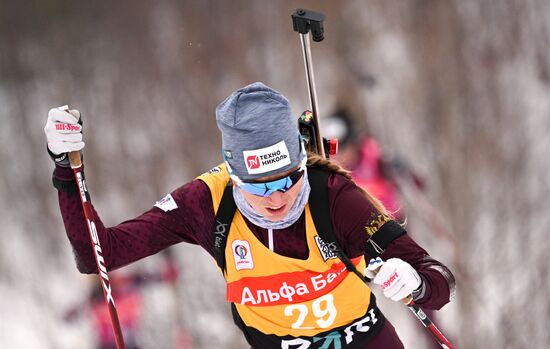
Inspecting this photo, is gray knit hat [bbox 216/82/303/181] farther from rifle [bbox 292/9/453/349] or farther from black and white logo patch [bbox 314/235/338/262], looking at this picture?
rifle [bbox 292/9/453/349]

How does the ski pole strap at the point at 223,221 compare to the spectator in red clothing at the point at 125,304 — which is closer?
the ski pole strap at the point at 223,221

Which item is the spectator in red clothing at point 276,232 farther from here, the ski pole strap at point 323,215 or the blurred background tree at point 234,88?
the blurred background tree at point 234,88

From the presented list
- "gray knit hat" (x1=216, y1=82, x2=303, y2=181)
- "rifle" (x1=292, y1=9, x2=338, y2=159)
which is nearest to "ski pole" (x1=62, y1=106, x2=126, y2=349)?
"gray knit hat" (x1=216, y1=82, x2=303, y2=181)

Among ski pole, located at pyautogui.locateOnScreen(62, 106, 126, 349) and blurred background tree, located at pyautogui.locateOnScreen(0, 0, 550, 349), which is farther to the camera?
Result: blurred background tree, located at pyautogui.locateOnScreen(0, 0, 550, 349)

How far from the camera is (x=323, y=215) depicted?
2.50 m

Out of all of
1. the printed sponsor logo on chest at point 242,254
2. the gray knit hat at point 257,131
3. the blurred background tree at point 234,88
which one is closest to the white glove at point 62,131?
the gray knit hat at point 257,131

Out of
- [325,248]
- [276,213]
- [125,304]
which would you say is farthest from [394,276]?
[125,304]

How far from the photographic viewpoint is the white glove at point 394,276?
2316 mm

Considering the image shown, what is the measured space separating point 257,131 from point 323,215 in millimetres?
326

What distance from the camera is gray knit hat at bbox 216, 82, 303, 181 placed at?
93.8 inches

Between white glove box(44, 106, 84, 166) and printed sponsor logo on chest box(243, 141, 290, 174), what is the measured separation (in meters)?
0.52

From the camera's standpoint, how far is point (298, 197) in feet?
8.11

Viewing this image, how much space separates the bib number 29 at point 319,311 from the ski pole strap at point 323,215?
0.17 meters

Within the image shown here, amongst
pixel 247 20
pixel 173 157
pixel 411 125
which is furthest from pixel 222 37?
pixel 411 125
